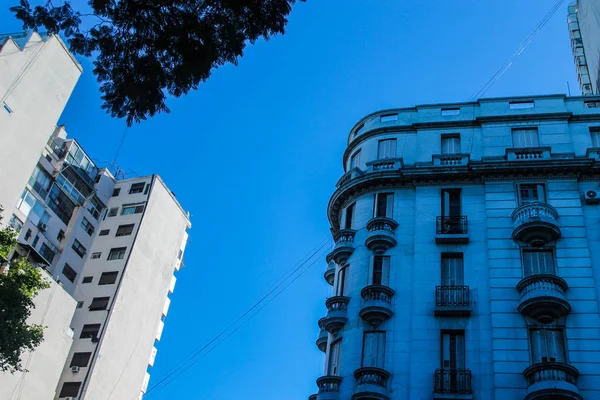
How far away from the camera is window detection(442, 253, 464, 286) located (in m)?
29.9

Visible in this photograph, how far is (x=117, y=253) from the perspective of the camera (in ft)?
197

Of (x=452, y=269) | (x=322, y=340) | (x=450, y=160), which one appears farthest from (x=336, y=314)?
(x=450, y=160)

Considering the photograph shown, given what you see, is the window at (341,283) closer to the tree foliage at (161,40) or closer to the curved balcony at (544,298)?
the curved balcony at (544,298)

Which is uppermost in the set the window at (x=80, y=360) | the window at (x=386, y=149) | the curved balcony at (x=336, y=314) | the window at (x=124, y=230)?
the window at (x=124, y=230)

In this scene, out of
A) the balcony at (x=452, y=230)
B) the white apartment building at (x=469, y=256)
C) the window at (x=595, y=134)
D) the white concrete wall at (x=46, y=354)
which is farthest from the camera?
the white concrete wall at (x=46, y=354)

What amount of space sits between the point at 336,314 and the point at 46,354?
24.6 metres

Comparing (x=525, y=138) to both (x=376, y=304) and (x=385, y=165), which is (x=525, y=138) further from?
(x=376, y=304)

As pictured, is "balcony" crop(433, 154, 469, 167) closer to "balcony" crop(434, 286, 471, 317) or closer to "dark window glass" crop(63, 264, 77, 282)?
"balcony" crop(434, 286, 471, 317)

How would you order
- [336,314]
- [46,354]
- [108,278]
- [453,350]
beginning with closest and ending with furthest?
1. [453,350]
2. [336,314]
3. [46,354]
4. [108,278]

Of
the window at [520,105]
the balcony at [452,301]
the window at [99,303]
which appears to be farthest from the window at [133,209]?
the balcony at [452,301]

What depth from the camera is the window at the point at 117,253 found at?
5978 cm

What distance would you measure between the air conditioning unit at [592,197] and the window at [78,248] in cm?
4285

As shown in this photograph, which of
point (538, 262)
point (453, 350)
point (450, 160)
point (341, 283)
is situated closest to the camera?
point (453, 350)

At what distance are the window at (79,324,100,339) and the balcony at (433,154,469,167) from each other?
3356cm
